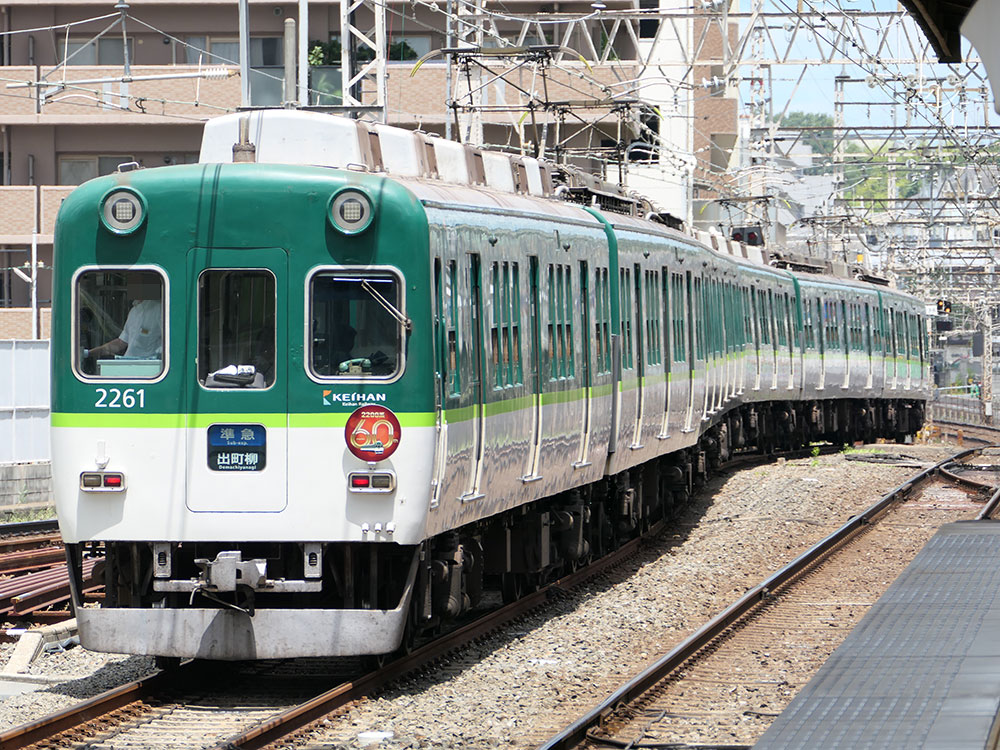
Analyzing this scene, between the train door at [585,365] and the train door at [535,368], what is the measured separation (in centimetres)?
123

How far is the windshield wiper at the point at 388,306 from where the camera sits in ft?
30.7

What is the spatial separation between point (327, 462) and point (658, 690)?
2.19m

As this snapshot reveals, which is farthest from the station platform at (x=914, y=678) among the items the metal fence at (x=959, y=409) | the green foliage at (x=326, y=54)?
the metal fence at (x=959, y=409)

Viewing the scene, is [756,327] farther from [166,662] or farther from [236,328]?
[236,328]

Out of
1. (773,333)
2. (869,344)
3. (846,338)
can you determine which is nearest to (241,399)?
(773,333)

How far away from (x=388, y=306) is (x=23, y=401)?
1352 centimetres

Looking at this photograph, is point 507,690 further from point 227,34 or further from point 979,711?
point 227,34

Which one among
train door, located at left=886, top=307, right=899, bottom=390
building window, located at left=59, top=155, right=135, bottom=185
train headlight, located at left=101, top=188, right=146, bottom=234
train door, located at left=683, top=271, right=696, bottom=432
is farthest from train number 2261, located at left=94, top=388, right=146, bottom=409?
train door, located at left=886, top=307, right=899, bottom=390

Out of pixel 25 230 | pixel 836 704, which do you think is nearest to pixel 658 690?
pixel 836 704

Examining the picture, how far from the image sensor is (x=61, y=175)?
3884cm

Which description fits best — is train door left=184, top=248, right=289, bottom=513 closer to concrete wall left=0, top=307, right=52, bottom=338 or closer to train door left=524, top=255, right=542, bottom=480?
train door left=524, top=255, right=542, bottom=480

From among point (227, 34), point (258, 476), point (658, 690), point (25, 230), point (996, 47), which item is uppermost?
point (227, 34)

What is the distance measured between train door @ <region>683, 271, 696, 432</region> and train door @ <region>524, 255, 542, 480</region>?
6.38 metres

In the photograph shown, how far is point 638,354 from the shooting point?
15.4 metres
